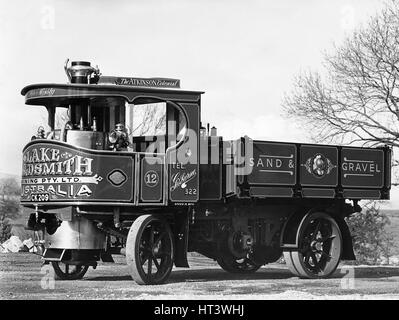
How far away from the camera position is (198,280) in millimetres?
18656

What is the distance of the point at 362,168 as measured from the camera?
785 inches

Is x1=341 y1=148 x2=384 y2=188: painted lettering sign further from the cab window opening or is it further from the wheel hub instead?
the cab window opening

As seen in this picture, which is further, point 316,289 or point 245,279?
point 245,279

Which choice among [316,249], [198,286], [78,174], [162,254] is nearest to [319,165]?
[316,249]

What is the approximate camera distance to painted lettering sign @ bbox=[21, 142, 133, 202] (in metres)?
16.3

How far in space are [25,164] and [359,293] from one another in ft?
20.6

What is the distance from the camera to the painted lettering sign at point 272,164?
18.0 m

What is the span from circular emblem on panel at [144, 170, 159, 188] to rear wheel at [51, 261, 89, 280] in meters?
2.53

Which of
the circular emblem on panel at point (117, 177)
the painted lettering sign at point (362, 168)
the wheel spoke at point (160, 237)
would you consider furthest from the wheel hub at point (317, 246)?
the circular emblem on panel at point (117, 177)

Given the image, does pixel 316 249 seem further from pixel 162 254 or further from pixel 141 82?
pixel 141 82

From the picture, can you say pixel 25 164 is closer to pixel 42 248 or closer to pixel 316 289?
pixel 42 248

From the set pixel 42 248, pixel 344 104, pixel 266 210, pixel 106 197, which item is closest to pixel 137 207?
pixel 106 197

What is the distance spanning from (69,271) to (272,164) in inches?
173

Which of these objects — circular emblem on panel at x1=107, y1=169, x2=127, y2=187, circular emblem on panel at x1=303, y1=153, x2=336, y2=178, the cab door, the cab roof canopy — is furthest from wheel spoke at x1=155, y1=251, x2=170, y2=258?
circular emblem on panel at x1=303, y1=153, x2=336, y2=178
